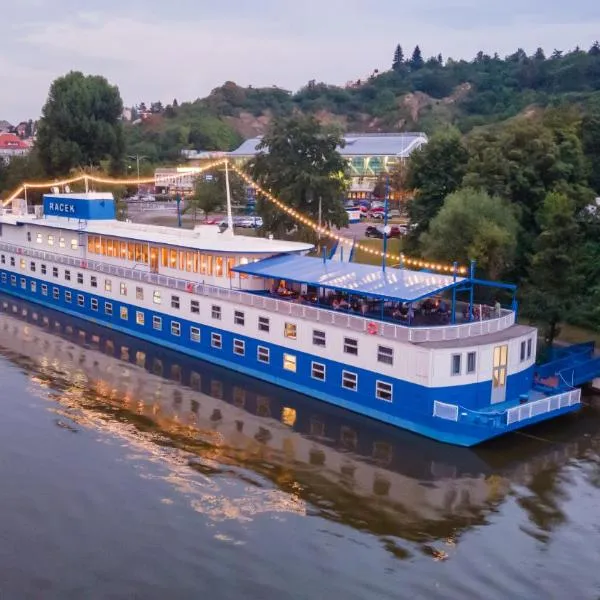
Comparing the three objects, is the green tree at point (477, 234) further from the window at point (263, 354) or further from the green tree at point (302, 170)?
the green tree at point (302, 170)

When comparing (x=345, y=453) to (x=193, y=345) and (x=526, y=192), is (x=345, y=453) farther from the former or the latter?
(x=526, y=192)

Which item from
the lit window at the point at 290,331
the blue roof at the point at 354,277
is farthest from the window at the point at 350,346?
the lit window at the point at 290,331

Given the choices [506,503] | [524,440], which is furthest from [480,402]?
[506,503]

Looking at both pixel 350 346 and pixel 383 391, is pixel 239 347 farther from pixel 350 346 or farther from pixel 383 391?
pixel 383 391

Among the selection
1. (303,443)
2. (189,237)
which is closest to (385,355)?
(303,443)

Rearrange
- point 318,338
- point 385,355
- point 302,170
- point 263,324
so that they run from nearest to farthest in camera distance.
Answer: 1. point 385,355
2. point 318,338
3. point 263,324
4. point 302,170

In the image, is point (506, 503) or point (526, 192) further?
point (526, 192)
